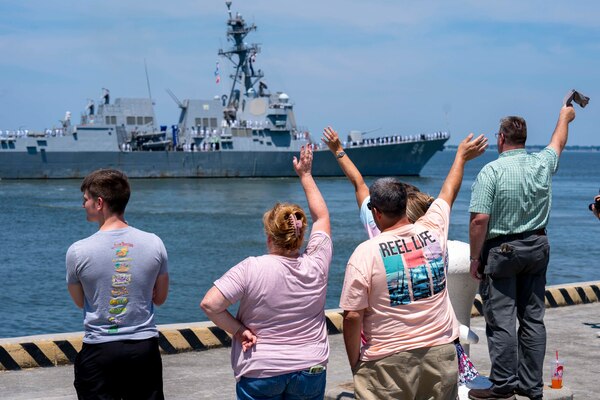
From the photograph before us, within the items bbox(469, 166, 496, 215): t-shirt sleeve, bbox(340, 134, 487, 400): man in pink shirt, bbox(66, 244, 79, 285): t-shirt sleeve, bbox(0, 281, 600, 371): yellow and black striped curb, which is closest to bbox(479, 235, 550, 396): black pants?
bbox(469, 166, 496, 215): t-shirt sleeve

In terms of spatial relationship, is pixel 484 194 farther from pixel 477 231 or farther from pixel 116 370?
pixel 116 370

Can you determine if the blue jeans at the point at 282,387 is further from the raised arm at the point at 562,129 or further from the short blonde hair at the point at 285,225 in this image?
the raised arm at the point at 562,129

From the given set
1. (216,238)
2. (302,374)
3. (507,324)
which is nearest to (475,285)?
(507,324)

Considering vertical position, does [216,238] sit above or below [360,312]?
below

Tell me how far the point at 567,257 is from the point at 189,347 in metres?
22.2

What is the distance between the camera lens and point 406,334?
3789 mm

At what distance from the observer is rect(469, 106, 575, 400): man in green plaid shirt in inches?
191

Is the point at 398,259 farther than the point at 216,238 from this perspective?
No

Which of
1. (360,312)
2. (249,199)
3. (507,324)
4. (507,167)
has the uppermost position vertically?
(507,167)

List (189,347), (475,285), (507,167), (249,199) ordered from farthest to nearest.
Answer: (249,199)
(189,347)
(475,285)
(507,167)

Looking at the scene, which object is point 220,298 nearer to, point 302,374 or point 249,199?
point 302,374

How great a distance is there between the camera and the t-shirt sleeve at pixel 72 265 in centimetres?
366

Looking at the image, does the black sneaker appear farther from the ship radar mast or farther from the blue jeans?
the ship radar mast

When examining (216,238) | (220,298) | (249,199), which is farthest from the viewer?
(249,199)
